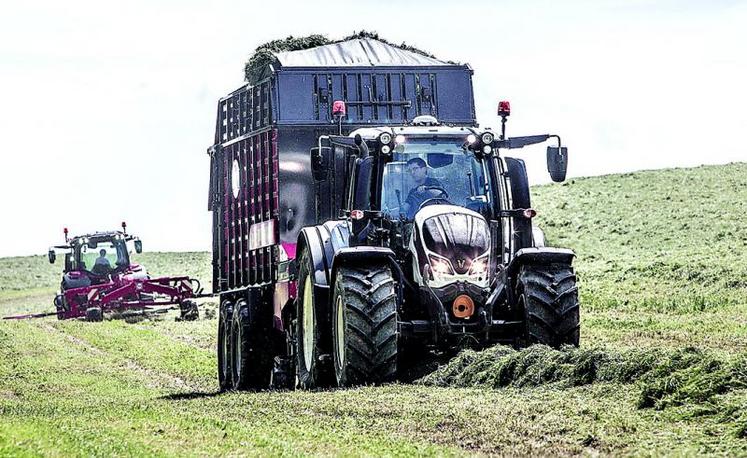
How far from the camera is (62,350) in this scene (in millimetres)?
30953

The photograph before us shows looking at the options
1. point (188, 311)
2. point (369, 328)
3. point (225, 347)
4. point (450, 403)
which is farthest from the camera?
point (188, 311)

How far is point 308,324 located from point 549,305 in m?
3.34

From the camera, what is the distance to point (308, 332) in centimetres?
1788

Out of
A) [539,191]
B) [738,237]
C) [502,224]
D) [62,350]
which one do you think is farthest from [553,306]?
[539,191]

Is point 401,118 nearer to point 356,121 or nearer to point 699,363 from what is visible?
point 356,121

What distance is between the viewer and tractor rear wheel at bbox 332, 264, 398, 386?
50.7 ft

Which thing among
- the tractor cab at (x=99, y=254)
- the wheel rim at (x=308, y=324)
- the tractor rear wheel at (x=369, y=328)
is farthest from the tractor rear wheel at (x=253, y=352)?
the tractor cab at (x=99, y=254)

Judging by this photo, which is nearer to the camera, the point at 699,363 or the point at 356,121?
the point at 699,363

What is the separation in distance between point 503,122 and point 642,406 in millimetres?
6174

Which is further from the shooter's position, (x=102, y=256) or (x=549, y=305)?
(x=102, y=256)

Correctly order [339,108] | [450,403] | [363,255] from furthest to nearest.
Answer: [339,108] → [363,255] → [450,403]

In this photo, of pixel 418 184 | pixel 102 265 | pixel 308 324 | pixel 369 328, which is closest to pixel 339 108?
pixel 418 184

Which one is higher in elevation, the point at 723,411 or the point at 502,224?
the point at 502,224

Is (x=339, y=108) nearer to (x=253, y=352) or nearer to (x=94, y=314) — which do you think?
(x=253, y=352)
